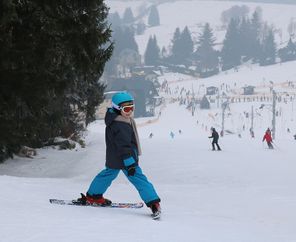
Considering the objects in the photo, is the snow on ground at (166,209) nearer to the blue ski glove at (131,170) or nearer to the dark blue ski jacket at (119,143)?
the blue ski glove at (131,170)

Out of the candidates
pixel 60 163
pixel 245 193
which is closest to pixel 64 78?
pixel 245 193

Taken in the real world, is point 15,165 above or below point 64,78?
below

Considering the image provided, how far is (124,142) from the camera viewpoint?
5680 mm

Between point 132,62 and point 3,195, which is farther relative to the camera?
point 132,62

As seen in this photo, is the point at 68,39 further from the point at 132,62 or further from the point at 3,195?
the point at 132,62

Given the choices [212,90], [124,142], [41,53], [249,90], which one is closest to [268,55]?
[212,90]

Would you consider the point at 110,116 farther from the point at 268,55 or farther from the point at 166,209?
the point at 268,55

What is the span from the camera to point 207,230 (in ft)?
18.3

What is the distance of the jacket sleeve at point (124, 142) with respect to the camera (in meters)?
5.66

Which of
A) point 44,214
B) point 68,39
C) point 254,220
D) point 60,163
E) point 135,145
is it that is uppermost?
point 68,39

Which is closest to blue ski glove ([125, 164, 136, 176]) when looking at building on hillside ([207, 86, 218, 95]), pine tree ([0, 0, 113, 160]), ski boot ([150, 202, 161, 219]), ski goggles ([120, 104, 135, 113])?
ski boot ([150, 202, 161, 219])

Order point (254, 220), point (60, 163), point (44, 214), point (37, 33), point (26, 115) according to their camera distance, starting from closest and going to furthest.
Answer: point (44, 214)
point (254, 220)
point (37, 33)
point (26, 115)
point (60, 163)

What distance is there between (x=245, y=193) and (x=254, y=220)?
10.2 ft

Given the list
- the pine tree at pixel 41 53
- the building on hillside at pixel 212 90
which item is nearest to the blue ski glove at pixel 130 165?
the pine tree at pixel 41 53
